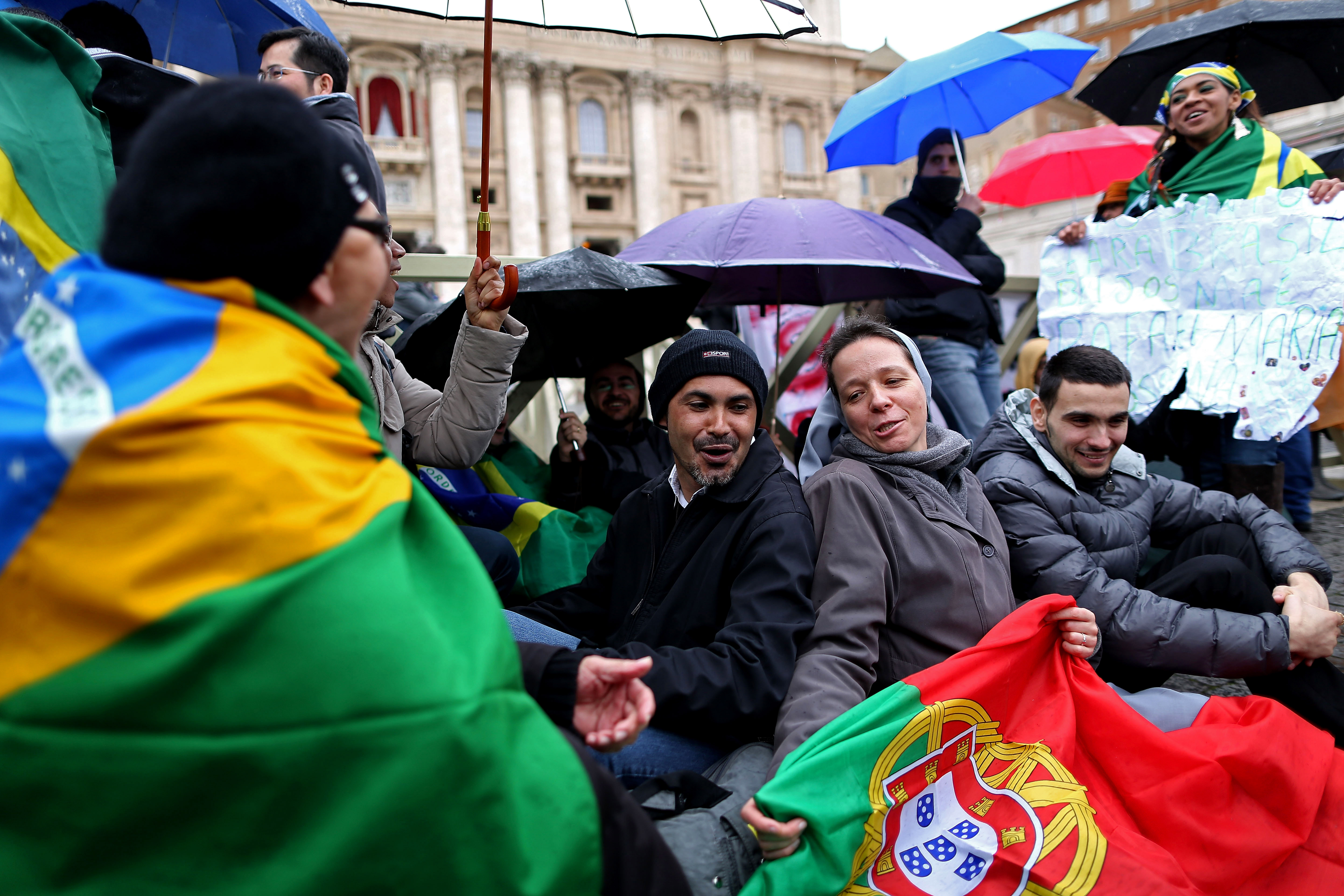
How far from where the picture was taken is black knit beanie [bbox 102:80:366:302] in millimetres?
969

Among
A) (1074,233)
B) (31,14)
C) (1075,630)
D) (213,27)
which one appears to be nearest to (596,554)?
(1075,630)

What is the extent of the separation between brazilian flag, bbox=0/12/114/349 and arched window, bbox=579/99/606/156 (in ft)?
121

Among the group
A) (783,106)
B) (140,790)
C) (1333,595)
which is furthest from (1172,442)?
(783,106)

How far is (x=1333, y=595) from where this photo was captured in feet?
11.6

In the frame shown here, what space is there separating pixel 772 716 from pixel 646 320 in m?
2.46

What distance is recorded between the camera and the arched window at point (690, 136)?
38438 mm

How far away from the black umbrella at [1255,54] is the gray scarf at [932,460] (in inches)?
153

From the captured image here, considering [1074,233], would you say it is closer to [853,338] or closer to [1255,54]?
[1255,54]

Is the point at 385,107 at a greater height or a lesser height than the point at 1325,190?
greater

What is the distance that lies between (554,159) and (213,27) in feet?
108

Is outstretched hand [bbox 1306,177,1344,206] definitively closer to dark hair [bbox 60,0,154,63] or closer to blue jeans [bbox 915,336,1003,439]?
blue jeans [bbox 915,336,1003,439]

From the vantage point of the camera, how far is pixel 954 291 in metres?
4.71

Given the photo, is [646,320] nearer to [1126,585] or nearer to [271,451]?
[1126,585]

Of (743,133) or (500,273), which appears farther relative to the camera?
(743,133)
